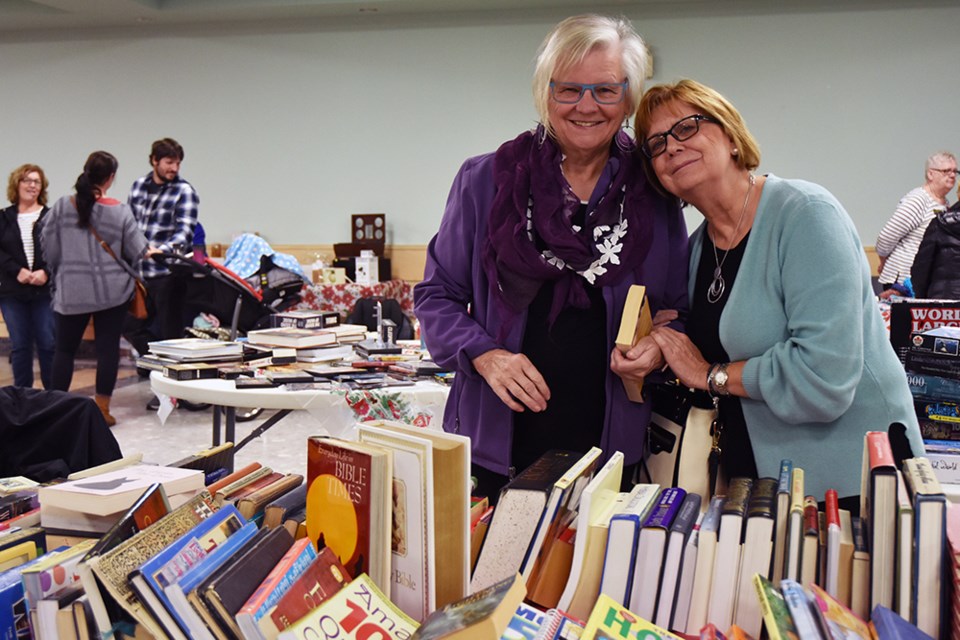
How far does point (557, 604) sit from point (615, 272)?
70 centimetres

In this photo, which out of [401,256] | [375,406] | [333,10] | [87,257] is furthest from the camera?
[401,256]

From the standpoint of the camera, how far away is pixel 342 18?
7.73m

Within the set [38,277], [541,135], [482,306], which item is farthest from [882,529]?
[38,277]

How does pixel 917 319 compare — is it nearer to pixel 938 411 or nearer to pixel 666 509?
pixel 938 411

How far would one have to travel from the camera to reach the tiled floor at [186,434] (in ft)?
14.4

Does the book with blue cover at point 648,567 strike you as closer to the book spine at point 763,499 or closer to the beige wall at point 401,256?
the book spine at point 763,499

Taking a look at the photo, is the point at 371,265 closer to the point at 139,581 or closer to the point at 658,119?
the point at 658,119

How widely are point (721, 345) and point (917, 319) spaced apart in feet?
2.19

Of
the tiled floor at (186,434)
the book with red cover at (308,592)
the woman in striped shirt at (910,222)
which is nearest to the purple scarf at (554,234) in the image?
the book with red cover at (308,592)

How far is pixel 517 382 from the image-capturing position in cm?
152

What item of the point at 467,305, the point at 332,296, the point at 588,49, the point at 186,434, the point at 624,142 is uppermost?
the point at 588,49

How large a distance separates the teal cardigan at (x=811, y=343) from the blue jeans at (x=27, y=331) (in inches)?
196

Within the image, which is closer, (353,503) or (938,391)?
(353,503)

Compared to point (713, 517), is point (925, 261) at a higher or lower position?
higher
